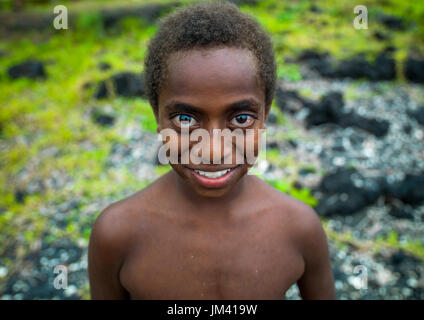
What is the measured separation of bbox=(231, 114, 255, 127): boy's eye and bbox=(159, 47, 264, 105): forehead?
0.09 meters

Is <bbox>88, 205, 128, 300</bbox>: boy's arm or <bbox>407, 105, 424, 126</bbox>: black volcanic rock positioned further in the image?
<bbox>407, 105, 424, 126</bbox>: black volcanic rock

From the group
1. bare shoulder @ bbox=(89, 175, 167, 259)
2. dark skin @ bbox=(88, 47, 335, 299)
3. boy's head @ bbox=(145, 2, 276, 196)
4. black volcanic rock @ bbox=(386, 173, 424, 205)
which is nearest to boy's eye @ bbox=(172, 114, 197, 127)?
→ boy's head @ bbox=(145, 2, 276, 196)

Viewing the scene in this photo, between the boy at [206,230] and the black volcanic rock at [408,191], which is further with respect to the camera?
the black volcanic rock at [408,191]

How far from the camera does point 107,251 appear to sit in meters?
1.68

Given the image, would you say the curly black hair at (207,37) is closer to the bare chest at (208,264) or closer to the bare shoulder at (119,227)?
the bare shoulder at (119,227)

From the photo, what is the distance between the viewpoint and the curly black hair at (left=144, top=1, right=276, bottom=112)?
1.32 metres

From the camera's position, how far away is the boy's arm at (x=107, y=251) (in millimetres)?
1659

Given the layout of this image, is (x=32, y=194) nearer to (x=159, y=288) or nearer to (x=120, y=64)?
(x=159, y=288)

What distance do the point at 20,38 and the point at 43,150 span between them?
5.08m

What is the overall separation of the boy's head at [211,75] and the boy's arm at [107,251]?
1.63ft

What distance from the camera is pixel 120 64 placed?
6.32 meters

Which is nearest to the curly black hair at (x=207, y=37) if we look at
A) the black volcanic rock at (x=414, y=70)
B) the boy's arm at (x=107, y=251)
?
the boy's arm at (x=107, y=251)

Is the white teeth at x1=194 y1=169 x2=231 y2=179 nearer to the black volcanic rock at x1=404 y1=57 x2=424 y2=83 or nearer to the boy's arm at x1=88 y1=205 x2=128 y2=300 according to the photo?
the boy's arm at x1=88 y1=205 x2=128 y2=300

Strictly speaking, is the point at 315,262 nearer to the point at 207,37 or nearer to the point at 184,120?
the point at 184,120
